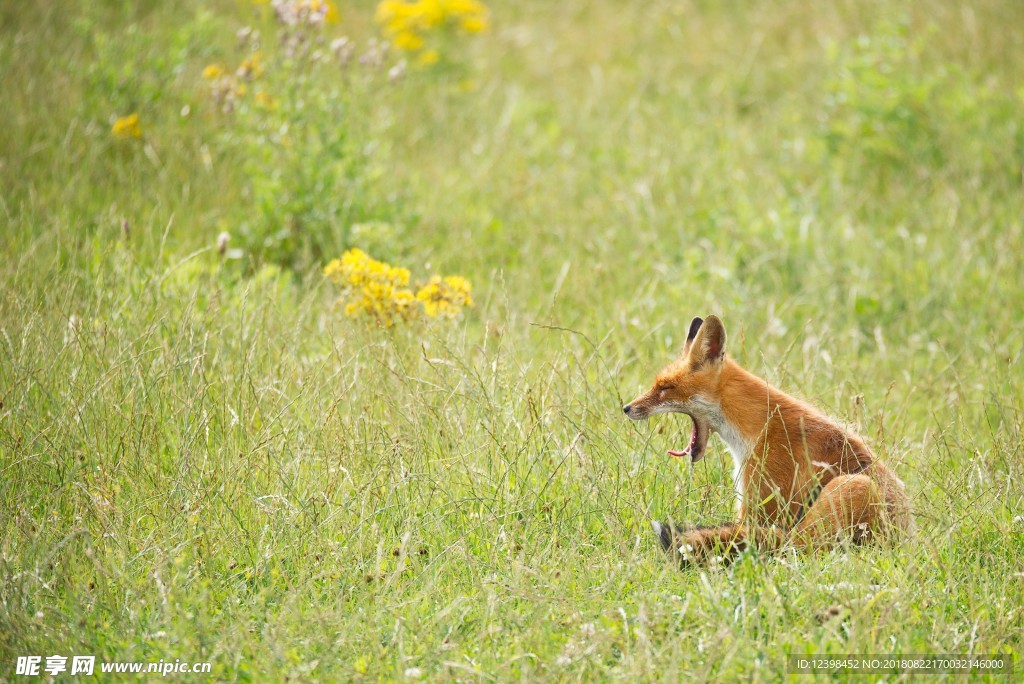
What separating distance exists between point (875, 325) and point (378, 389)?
3.87 metres

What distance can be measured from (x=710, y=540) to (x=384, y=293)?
265cm

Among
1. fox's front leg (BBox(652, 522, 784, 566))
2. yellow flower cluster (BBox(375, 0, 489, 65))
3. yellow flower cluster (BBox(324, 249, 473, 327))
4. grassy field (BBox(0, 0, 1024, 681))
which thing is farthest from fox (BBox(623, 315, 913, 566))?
yellow flower cluster (BBox(375, 0, 489, 65))

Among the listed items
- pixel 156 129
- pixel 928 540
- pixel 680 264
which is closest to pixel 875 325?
pixel 680 264

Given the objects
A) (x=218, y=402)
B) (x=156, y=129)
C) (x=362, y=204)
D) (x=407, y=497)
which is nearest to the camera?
(x=407, y=497)

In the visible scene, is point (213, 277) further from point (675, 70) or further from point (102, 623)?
point (675, 70)

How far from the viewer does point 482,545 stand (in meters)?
4.07

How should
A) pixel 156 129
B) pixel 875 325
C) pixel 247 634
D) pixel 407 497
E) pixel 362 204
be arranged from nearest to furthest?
pixel 247 634 → pixel 407 497 → pixel 875 325 → pixel 362 204 → pixel 156 129

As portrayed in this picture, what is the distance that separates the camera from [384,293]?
5730 millimetres

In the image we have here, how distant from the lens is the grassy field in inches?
139

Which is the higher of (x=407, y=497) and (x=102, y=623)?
(x=407, y=497)

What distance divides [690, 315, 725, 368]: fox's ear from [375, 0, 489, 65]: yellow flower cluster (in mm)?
7466

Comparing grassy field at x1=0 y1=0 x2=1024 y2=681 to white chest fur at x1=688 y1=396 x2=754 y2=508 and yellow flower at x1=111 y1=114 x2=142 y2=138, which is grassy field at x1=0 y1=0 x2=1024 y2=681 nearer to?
yellow flower at x1=111 y1=114 x2=142 y2=138

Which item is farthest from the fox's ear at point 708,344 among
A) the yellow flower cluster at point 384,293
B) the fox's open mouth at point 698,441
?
the yellow flower cluster at point 384,293

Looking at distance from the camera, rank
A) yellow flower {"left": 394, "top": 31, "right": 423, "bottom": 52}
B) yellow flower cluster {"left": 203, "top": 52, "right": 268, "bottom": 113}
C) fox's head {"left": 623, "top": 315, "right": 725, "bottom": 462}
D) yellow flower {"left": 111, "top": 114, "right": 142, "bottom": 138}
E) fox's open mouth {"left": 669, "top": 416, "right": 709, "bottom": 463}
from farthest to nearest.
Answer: yellow flower {"left": 394, "top": 31, "right": 423, "bottom": 52} → yellow flower {"left": 111, "top": 114, "right": 142, "bottom": 138} → yellow flower cluster {"left": 203, "top": 52, "right": 268, "bottom": 113} → fox's open mouth {"left": 669, "top": 416, "right": 709, "bottom": 463} → fox's head {"left": 623, "top": 315, "right": 725, "bottom": 462}
